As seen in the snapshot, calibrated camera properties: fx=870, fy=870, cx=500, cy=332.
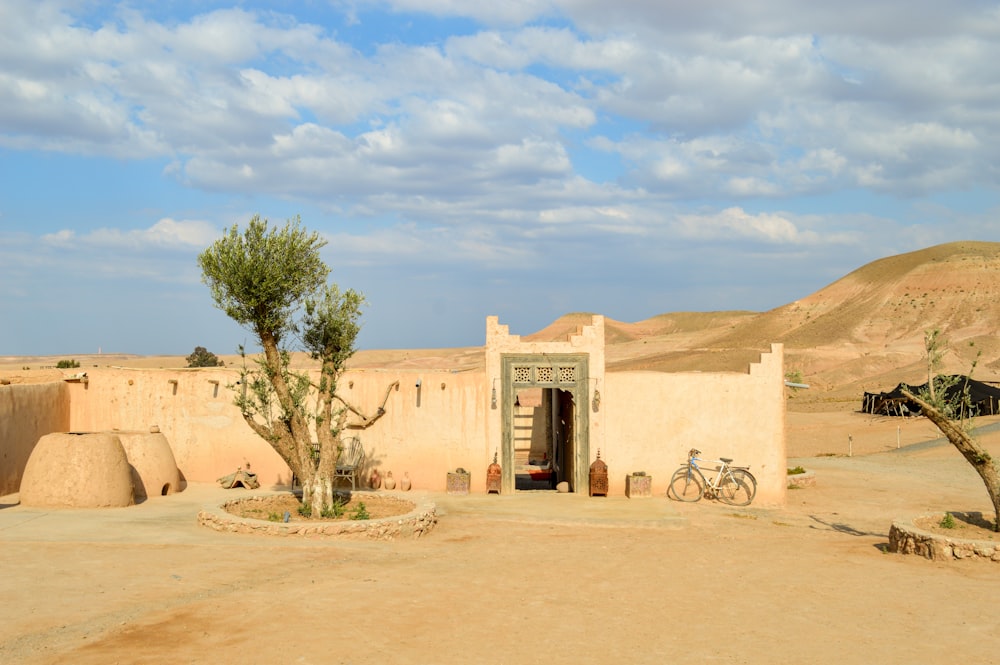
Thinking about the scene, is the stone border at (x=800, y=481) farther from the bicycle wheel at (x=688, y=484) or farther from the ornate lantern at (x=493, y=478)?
the ornate lantern at (x=493, y=478)

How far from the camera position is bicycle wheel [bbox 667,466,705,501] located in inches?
687

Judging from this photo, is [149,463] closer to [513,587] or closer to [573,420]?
[573,420]

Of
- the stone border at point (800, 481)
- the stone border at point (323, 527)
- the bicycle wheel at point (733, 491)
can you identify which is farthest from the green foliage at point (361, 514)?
the stone border at point (800, 481)

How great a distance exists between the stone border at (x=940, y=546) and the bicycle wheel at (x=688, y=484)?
206 inches

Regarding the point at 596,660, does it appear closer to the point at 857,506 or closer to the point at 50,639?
the point at 50,639

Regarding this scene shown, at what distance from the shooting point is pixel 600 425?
17656 millimetres

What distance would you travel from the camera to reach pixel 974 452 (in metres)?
12.9

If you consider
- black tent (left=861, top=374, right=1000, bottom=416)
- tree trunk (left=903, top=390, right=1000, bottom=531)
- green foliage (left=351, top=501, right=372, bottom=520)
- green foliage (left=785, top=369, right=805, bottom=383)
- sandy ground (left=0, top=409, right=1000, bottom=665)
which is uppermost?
green foliage (left=785, top=369, right=805, bottom=383)

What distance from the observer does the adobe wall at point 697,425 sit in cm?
1761

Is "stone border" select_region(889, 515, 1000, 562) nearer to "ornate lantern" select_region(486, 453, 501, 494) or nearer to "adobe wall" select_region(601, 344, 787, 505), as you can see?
"adobe wall" select_region(601, 344, 787, 505)

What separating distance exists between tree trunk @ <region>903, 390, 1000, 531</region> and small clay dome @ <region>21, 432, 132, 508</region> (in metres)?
12.9

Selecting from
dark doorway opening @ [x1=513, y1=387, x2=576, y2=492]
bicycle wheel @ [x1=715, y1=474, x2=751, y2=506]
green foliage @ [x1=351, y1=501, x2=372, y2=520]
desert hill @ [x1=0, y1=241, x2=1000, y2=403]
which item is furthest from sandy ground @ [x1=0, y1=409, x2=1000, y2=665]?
desert hill @ [x1=0, y1=241, x2=1000, y2=403]

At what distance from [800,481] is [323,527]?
12621 mm

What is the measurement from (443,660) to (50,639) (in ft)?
11.6
